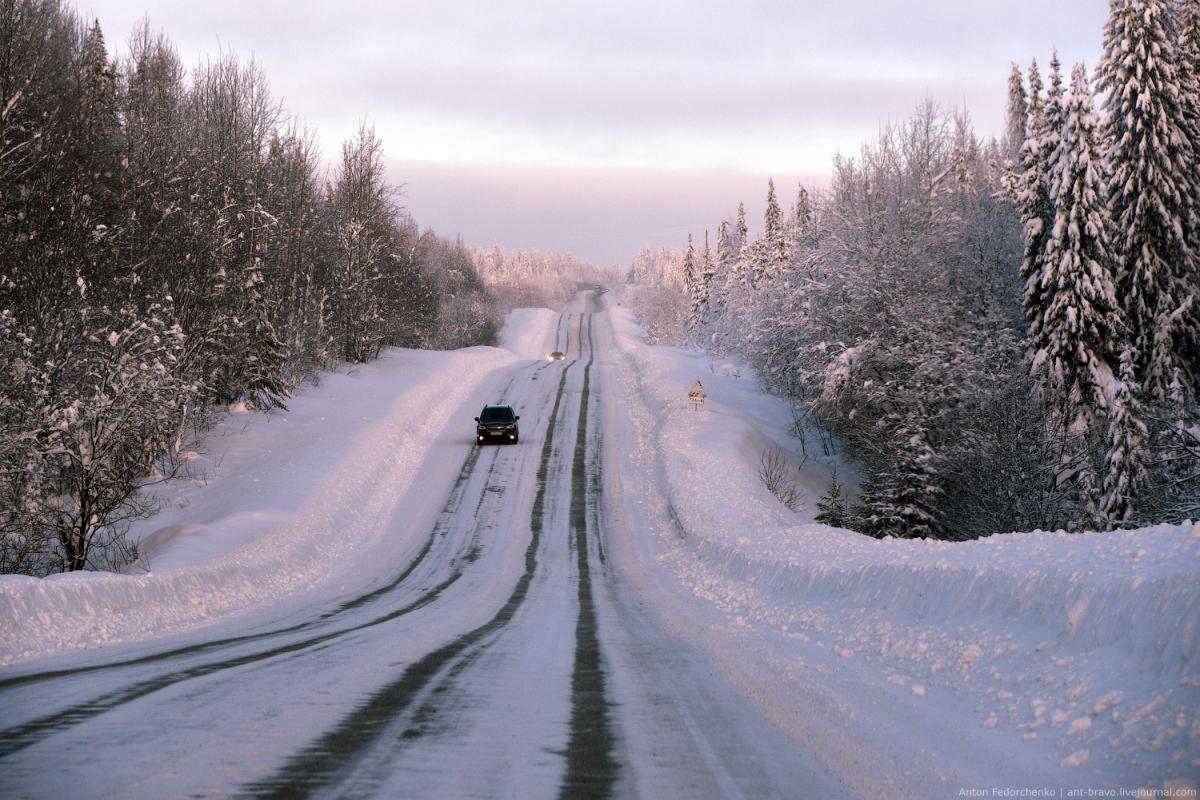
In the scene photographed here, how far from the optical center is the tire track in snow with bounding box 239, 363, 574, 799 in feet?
14.4

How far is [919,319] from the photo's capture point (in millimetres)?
37875

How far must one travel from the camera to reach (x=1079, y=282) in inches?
1165

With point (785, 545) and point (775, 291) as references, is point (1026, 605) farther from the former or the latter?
point (775, 291)

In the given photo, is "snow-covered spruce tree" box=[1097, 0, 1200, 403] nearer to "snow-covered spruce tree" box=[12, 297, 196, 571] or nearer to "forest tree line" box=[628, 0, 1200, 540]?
"forest tree line" box=[628, 0, 1200, 540]

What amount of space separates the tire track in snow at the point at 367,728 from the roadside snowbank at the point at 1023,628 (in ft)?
12.4

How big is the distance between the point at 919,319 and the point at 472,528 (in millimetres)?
22667

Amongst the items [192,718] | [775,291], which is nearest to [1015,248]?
[775,291]

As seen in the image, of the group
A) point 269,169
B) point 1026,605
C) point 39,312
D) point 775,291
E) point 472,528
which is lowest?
point 472,528

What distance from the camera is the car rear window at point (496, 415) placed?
3909 centimetres

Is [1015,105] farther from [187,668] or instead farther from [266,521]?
[187,668]

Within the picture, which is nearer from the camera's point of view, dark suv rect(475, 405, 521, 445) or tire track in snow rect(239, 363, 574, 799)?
tire track in snow rect(239, 363, 574, 799)

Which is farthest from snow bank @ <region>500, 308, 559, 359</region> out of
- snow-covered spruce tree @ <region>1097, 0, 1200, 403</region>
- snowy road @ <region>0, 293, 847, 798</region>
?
snowy road @ <region>0, 293, 847, 798</region>

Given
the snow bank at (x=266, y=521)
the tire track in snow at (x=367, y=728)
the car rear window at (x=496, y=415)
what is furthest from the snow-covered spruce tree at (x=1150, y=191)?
the tire track in snow at (x=367, y=728)

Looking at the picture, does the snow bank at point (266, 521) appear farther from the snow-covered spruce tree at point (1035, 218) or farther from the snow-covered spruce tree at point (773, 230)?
the snow-covered spruce tree at point (773, 230)
